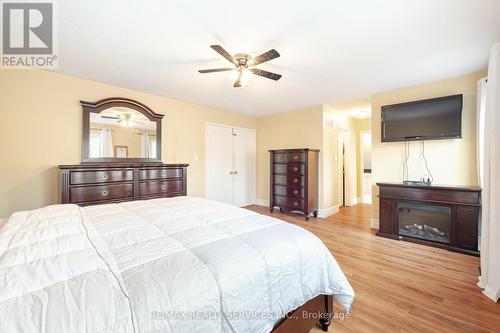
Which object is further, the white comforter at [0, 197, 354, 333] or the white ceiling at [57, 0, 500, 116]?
the white ceiling at [57, 0, 500, 116]

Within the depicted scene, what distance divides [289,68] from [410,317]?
2.83 meters

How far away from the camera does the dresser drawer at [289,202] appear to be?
4.34 m

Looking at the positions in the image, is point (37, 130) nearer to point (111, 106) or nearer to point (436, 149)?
point (111, 106)

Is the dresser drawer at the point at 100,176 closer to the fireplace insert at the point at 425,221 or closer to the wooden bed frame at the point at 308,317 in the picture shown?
the wooden bed frame at the point at 308,317

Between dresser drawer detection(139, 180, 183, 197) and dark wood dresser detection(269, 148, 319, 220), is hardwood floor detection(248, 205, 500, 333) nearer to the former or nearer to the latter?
dark wood dresser detection(269, 148, 319, 220)

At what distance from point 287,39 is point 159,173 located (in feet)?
8.87

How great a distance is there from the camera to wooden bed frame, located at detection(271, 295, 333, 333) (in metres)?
1.17

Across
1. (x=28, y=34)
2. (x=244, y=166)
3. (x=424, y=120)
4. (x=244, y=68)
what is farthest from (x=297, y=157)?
(x=28, y=34)

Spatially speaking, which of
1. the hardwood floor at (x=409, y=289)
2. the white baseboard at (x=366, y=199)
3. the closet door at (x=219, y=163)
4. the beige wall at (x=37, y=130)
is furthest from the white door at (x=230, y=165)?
the white baseboard at (x=366, y=199)

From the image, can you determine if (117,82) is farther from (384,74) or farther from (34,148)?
(384,74)

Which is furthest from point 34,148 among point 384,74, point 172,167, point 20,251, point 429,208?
point 429,208

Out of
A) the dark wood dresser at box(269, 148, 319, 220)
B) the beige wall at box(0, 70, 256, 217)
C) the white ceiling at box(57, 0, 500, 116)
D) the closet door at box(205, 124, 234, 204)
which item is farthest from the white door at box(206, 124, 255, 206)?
the beige wall at box(0, 70, 256, 217)

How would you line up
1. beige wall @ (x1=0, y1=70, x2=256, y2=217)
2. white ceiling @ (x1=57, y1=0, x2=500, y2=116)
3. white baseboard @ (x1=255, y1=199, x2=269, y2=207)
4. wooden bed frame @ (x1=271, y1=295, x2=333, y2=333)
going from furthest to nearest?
white baseboard @ (x1=255, y1=199, x2=269, y2=207), beige wall @ (x1=0, y1=70, x2=256, y2=217), white ceiling @ (x1=57, y1=0, x2=500, y2=116), wooden bed frame @ (x1=271, y1=295, x2=333, y2=333)

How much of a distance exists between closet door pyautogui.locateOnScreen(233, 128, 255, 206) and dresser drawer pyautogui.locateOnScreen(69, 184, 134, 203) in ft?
8.81
